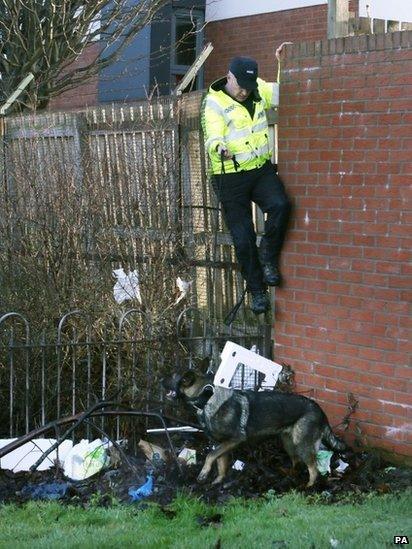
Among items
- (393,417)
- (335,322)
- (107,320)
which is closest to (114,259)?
(107,320)

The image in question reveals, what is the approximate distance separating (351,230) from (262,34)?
27.3ft

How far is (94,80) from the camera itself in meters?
15.3

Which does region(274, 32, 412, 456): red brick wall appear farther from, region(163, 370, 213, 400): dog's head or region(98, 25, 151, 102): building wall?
region(98, 25, 151, 102): building wall

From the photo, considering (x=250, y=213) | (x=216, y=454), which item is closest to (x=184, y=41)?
(x=250, y=213)

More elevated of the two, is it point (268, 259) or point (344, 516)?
point (268, 259)

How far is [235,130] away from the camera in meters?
7.66

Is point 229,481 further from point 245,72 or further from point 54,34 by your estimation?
point 54,34

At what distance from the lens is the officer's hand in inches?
297

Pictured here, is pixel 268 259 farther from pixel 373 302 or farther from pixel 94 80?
pixel 94 80

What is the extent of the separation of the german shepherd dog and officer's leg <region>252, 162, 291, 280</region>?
4.13ft

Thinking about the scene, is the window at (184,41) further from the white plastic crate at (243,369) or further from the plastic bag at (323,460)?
the plastic bag at (323,460)

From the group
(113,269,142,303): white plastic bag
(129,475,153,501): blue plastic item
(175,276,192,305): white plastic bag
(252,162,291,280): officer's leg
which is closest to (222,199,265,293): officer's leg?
(252,162,291,280): officer's leg

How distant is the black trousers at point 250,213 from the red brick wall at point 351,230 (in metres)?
0.10

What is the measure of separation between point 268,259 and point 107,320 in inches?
61.1
